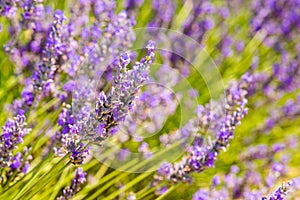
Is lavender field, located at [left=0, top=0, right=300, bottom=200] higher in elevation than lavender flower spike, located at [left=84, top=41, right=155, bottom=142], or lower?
higher

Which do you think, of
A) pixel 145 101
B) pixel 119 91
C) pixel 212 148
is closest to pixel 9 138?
pixel 119 91

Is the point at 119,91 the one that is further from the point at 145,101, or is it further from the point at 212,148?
the point at 145,101

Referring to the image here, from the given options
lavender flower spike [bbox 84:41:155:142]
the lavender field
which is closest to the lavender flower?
the lavender field

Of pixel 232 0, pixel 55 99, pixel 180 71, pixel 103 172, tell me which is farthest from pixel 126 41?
pixel 232 0

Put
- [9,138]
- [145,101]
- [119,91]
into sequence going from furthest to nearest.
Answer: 1. [145,101]
2. [9,138]
3. [119,91]

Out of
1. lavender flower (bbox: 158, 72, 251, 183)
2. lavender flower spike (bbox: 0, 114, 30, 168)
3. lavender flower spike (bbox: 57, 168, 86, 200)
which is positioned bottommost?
lavender flower (bbox: 158, 72, 251, 183)

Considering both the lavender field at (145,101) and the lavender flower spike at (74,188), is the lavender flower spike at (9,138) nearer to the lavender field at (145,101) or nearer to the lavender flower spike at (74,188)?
the lavender field at (145,101)

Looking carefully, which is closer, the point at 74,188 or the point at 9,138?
the point at 9,138

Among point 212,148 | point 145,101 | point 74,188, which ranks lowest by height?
point 212,148

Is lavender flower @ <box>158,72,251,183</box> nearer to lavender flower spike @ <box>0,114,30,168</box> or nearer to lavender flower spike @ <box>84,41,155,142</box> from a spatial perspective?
lavender flower spike @ <box>84,41,155,142</box>
